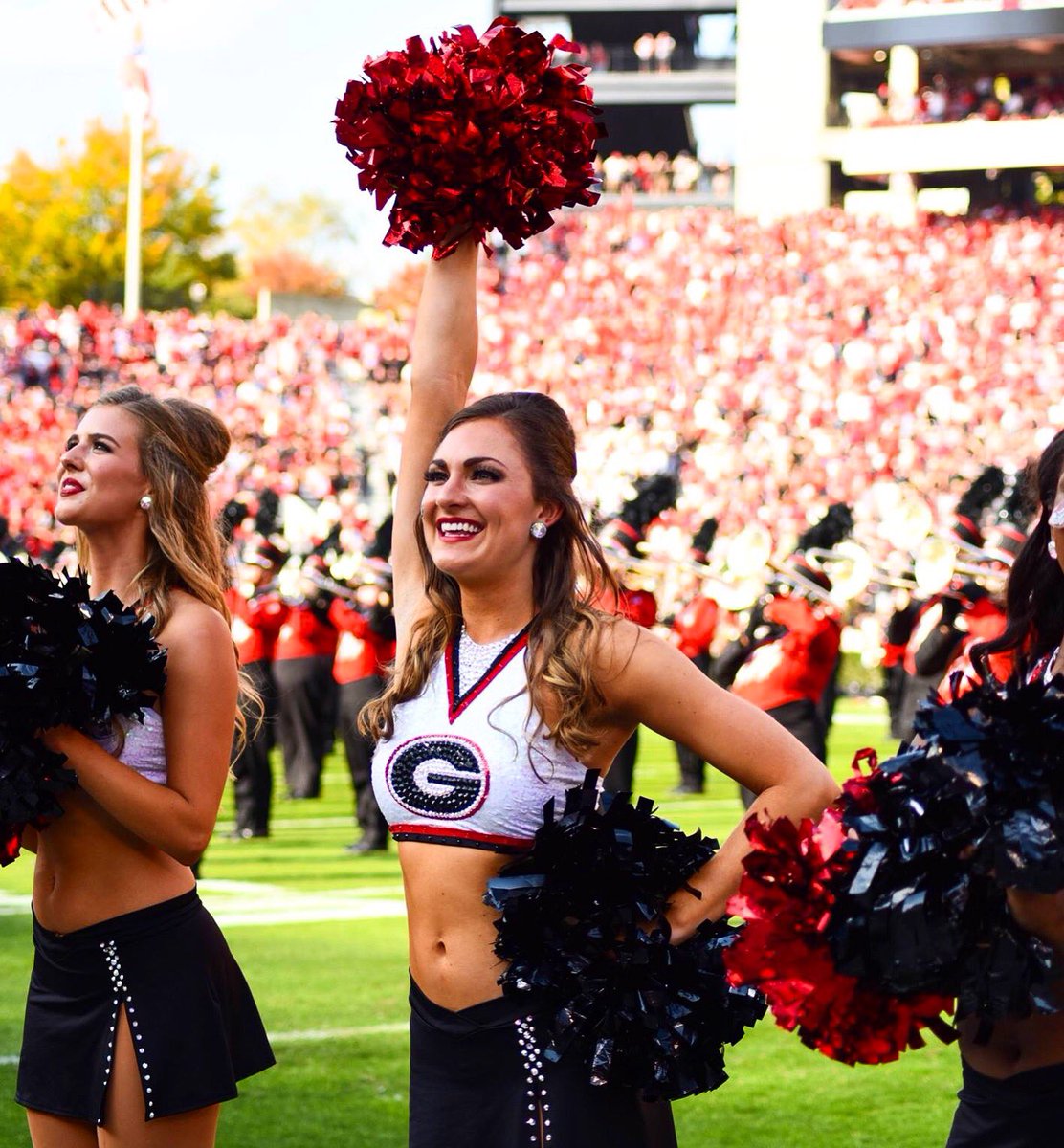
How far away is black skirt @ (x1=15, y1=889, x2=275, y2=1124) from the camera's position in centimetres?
238

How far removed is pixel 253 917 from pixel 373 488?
1763 centimetres

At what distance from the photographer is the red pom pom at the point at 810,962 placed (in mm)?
1771

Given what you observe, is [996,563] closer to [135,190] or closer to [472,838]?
[472,838]

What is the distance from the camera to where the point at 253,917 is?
6887 millimetres

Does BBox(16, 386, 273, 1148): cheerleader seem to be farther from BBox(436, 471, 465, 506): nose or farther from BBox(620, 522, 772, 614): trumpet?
BBox(620, 522, 772, 614): trumpet

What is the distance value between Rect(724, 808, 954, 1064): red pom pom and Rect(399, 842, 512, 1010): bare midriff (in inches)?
13.7

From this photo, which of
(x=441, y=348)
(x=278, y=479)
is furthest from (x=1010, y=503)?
(x=278, y=479)

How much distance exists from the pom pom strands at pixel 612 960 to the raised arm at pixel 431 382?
1.38 feet

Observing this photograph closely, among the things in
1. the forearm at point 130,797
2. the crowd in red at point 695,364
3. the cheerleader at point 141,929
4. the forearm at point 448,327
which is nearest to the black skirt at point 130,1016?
the cheerleader at point 141,929

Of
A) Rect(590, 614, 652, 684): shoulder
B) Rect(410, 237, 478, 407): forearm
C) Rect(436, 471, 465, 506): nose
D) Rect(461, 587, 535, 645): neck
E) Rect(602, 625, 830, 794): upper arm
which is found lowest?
Rect(602, 625, 830, 794): upper arm

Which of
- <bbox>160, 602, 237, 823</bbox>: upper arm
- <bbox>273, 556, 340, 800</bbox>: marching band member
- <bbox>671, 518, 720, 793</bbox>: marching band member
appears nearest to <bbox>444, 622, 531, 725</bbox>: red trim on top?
<bbox>160, 602, 237, 823</bbox>: upper arm

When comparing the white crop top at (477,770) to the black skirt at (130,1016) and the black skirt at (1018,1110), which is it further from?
the black skirt at (1018,1110)

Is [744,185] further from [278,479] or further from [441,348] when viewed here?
[441,348]

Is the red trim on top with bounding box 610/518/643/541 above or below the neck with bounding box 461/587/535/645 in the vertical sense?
below
